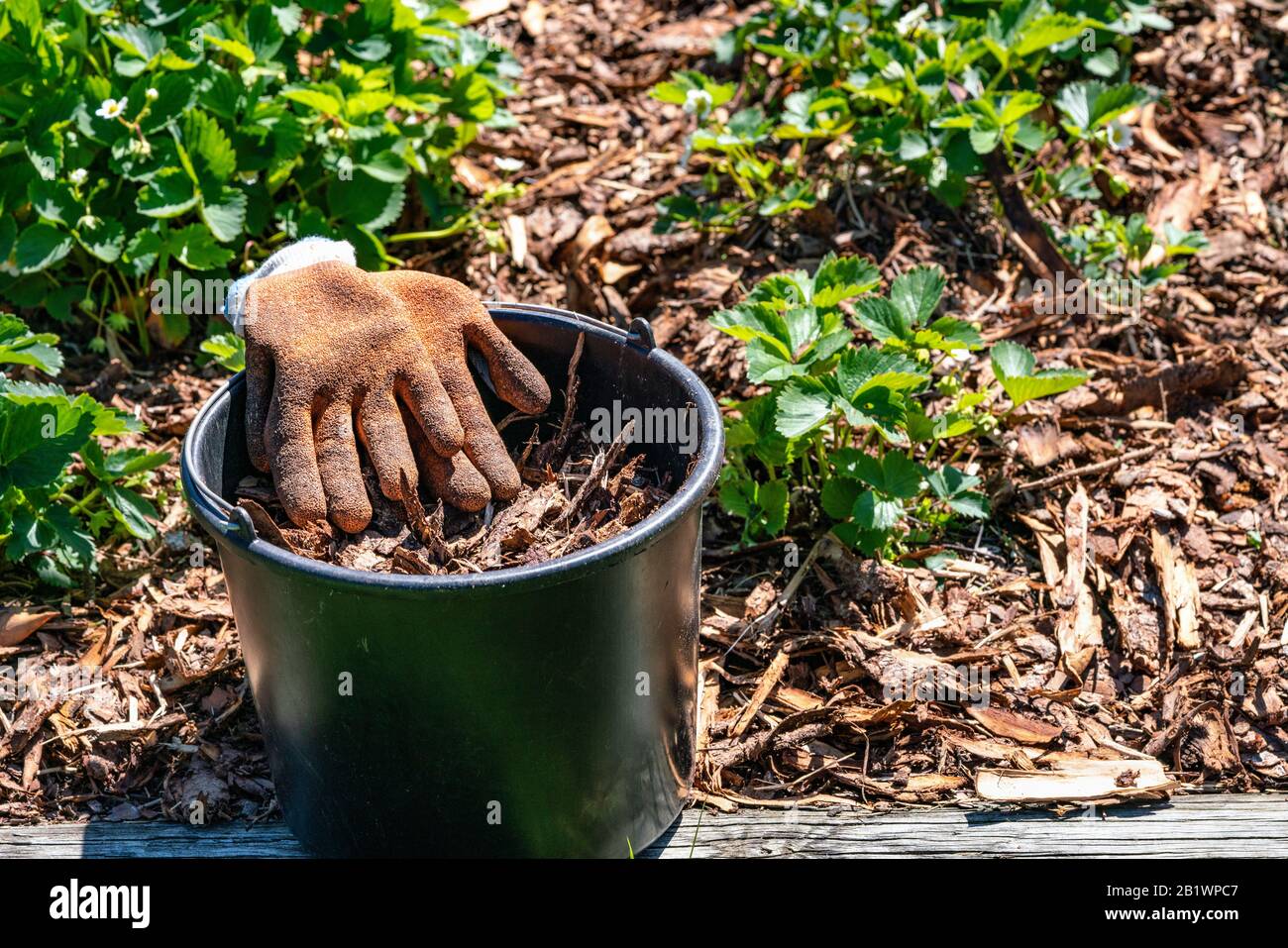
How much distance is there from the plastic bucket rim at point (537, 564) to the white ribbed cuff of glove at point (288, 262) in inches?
7.2

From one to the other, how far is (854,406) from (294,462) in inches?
42.3

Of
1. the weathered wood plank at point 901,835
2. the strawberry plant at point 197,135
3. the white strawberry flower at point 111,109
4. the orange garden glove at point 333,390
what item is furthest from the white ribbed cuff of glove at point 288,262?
the weathered wood plank at point 901,835

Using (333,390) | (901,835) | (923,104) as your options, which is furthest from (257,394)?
(923,104)

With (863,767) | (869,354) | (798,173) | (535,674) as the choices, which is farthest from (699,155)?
(535,674)

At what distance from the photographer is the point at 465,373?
235cm

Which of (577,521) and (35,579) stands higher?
(577,521)

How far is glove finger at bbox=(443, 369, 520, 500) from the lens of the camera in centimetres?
234

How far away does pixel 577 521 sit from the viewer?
2.37m

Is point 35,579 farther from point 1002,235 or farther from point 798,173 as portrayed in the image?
point 1002,235

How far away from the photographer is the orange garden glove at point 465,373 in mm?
2336

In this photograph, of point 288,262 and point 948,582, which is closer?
point 288,262

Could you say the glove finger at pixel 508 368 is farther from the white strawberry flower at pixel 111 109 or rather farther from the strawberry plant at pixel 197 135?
the white strawberry flower at pixel 111 109

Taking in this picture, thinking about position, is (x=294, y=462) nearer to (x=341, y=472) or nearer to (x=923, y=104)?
(x=341, y=472)
